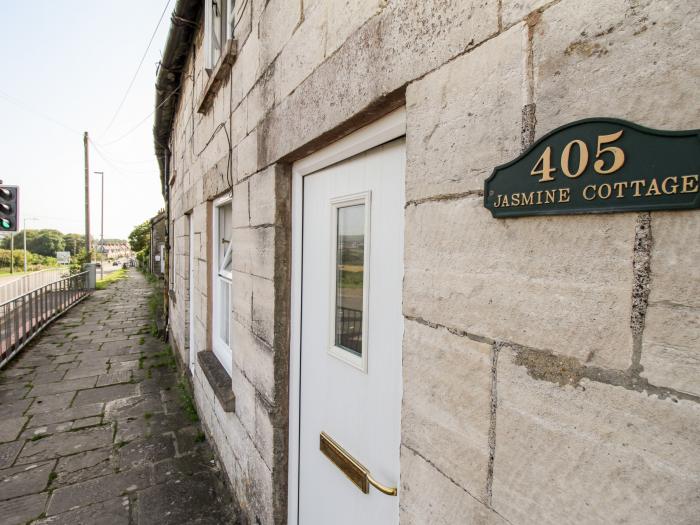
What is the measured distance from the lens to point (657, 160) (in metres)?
0.65

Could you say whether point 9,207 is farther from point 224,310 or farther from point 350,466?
point 350,466

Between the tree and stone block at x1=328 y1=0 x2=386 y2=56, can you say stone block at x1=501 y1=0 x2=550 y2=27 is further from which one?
the tree

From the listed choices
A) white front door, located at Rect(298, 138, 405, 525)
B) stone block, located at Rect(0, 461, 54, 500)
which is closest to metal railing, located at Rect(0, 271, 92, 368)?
stone block, located at Rect(0, 461, 54, 500)

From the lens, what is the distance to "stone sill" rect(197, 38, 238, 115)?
3039 millimetres

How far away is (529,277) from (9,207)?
34.6 feet

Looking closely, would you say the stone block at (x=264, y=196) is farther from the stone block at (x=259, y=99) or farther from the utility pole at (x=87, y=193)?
the utility pole at (x=87, y=193)

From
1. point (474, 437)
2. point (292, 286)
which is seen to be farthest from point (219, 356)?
point (474, 437)

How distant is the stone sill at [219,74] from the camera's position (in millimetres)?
3039

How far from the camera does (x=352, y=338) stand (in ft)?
5.94

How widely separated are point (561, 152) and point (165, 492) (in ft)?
12.6

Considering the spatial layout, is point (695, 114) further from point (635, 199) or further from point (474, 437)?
point (474, 437)

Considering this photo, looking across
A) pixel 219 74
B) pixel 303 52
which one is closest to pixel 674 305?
pixel 303 52

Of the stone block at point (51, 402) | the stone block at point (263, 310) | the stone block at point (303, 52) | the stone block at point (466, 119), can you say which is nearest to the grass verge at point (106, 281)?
the stone block at point (51, 402)

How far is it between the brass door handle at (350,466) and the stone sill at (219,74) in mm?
2890
